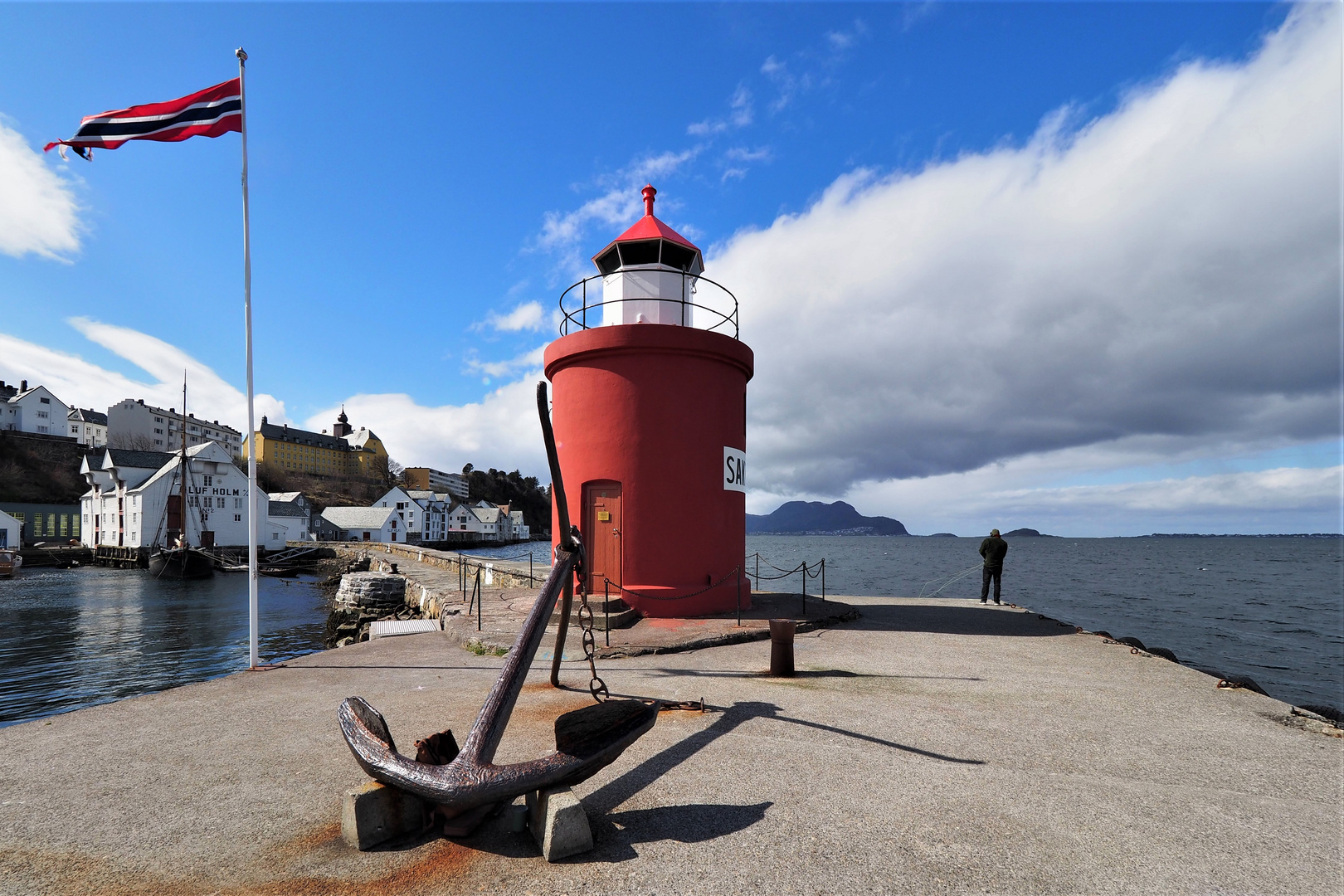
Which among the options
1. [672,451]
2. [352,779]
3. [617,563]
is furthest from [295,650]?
[352,779]

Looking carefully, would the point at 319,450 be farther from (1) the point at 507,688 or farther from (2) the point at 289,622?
(1) the point at 507,688

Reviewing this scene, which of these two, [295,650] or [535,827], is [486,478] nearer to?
[295,650]

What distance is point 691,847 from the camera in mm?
3088

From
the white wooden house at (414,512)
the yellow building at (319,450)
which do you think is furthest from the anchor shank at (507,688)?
the yellow building at (319,450)

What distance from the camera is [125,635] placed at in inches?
729

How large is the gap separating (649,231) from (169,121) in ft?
21.9

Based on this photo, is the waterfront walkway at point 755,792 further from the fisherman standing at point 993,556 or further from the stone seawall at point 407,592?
the fisherman standing at point 993,556

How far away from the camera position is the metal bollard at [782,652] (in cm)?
664

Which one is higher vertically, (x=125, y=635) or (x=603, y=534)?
(x=603, y=534)

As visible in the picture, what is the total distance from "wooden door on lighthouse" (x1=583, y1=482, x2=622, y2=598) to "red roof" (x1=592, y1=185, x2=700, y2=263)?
172 inches

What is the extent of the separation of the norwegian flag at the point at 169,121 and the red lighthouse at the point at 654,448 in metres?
5.38

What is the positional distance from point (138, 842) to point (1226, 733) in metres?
7.46

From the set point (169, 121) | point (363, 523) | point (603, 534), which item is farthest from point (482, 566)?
point (363, 523)

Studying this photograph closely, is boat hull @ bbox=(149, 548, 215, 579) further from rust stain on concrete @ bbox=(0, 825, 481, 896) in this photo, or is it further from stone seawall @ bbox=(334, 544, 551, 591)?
rust stain on concrete @ bbox=(0, 825, 481, 896)
